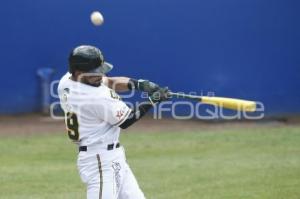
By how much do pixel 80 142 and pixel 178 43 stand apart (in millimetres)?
8145

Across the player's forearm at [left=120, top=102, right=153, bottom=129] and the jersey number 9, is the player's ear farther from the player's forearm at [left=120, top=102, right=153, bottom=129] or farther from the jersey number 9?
the player's forearm at [left=120, top=102, right=153, bottom=129]

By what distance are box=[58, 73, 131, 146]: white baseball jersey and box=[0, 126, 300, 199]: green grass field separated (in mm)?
2386

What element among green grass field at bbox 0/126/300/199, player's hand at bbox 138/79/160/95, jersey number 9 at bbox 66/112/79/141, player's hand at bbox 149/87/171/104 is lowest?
green grass field at bbox 0/126/300/199

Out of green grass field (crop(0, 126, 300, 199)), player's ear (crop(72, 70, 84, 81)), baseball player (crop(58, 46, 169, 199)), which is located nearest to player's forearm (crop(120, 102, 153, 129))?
baseball player (crop(58, 46, 169, 199))

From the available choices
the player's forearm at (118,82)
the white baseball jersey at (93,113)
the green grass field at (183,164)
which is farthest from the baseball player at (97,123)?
the green grass field at (183,164)

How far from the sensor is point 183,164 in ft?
32.9

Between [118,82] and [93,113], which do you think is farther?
[118,82]

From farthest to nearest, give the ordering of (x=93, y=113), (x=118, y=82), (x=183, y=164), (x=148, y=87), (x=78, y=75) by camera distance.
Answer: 1. (x=183, y=164)
2. (x=118, y=82)
3. (x=148, y=87)
4. (x=78, y=75)
5. (x=93, y=113)

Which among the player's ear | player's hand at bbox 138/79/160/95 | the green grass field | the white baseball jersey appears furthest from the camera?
the green grass field

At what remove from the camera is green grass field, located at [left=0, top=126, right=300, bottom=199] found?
27.7 feet

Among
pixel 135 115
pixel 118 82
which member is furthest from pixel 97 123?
pixel 118 82

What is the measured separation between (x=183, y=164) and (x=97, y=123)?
4.26 meters

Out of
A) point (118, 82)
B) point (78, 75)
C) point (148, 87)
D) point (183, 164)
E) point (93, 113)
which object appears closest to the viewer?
point (93, 113)

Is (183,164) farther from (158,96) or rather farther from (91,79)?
(91,79)
